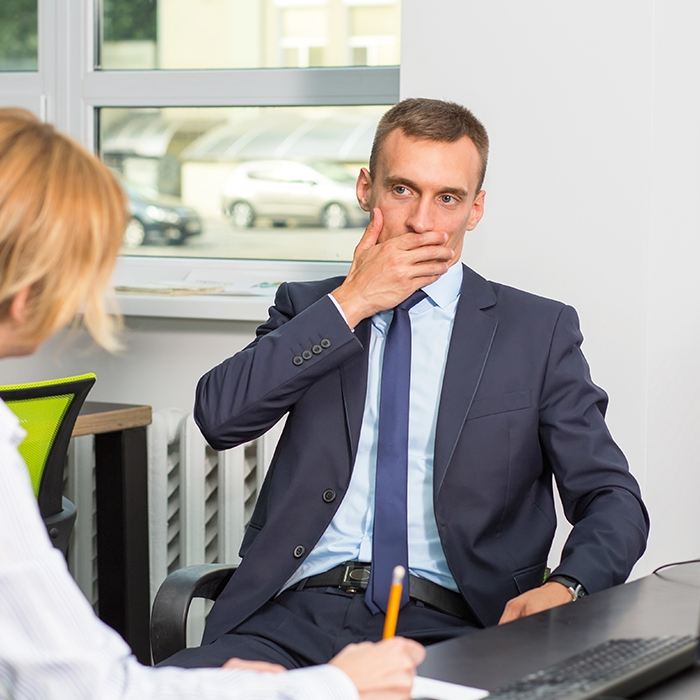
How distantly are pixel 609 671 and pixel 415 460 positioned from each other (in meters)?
0.79

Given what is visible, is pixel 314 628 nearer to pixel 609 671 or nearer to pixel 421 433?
pixel 421 433

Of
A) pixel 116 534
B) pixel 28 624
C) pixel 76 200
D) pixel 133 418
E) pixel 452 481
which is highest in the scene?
pixel 76 200

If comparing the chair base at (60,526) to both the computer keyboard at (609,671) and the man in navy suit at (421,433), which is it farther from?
the computer keyboard at (609,671)

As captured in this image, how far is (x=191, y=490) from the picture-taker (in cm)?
305

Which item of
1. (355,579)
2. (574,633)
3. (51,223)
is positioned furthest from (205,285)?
(51,223)

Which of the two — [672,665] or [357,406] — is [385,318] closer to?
[357,406]

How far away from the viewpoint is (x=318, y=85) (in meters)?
3.19

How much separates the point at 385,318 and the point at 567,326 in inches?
11.2

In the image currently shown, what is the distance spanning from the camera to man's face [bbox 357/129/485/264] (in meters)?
1.91

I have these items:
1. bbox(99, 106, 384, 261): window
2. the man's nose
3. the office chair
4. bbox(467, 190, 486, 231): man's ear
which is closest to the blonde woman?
the man's nose

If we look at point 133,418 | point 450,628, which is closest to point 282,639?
point 450,628

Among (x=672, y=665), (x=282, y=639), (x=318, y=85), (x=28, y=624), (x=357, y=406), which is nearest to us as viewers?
(x=28, y=624)

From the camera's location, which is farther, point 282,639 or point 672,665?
point 282,639

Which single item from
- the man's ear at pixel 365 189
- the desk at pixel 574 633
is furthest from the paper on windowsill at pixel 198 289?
the desk at pixel 574 633
